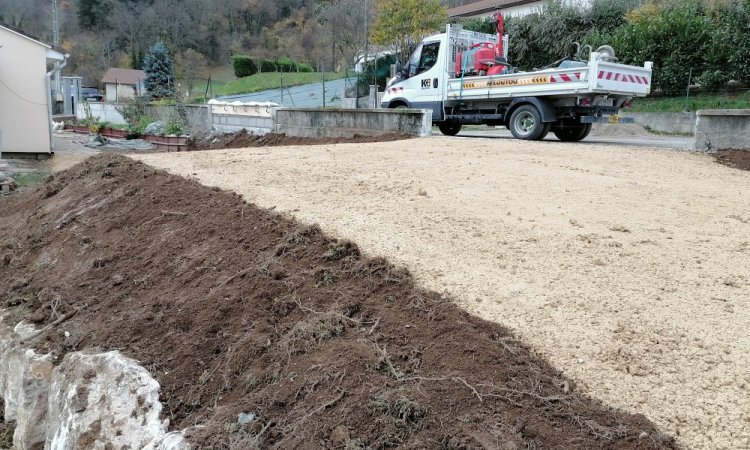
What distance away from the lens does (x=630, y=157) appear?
8594 mm

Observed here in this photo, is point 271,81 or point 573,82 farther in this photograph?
point 271,81

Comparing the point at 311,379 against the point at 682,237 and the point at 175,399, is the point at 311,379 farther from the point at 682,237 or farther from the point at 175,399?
the point at 682,237

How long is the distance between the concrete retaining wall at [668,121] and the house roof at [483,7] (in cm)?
2162

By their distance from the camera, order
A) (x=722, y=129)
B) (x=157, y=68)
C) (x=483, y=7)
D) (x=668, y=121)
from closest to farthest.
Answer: (x=722, y=129)
(x=668, y=121)
(x=483, y=7)
(x=157, y=68)

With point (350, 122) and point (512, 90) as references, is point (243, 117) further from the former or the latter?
point (512, 90)

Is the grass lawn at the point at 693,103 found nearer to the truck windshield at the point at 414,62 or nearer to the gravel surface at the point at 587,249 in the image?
the truck windshield at the point at 414,62

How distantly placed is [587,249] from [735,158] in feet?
19.2

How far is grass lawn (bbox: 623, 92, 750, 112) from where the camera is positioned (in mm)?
17391

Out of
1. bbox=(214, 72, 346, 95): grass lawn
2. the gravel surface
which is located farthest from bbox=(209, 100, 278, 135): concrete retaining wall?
bbox=(214, 72, 346, 95): grass lawn

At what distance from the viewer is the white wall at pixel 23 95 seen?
15.7 metres

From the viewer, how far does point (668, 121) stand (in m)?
18.5

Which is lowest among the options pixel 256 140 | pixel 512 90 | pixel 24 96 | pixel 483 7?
pixel 256 140

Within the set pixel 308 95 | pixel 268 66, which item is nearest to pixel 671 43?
pixel 308 95

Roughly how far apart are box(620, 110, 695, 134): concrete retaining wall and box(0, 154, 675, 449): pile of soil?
1610 cm
